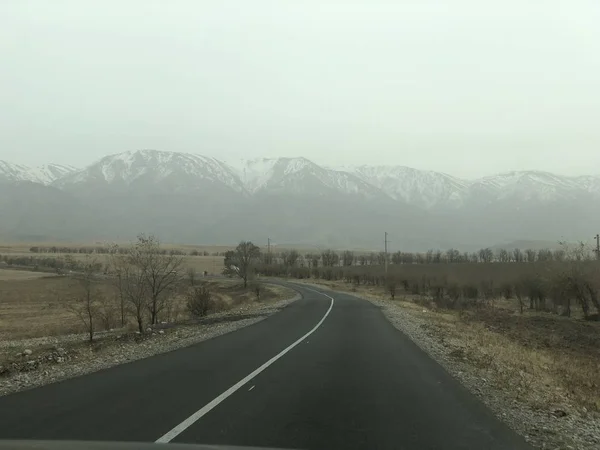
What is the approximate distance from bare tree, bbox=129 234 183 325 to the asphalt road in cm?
1385

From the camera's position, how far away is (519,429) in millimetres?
7227

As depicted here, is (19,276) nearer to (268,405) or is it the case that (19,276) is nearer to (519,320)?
(519,320)

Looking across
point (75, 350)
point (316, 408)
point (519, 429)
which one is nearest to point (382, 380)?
point (316, 408)

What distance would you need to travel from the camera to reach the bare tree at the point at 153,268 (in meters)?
26.8

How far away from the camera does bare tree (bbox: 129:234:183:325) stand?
26844 mm

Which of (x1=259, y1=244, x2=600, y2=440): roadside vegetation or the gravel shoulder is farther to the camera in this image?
(x1=259, y1=244, x2=600, y2=440): roadside vegetation

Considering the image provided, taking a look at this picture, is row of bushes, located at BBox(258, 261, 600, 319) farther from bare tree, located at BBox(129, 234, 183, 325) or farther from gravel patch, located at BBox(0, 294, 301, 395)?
gravel patch, located at BBox(0, 294, 301, 395)

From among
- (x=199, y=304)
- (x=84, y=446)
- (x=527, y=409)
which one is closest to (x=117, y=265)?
(x=199, y=304)

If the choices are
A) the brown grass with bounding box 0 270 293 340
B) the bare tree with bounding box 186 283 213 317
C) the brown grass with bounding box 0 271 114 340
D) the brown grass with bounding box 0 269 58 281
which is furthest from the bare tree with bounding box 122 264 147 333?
the brown grass with bounding box 0 269 58 281

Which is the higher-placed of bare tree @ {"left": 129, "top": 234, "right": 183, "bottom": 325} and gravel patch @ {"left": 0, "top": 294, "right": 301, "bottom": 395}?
bare tree @ {"left": 129, "top": 234, "right": 183, "bottom": 325}

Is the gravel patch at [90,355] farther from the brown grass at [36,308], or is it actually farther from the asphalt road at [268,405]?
the brown grass at [36,308]

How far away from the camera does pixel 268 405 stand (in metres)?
8.05

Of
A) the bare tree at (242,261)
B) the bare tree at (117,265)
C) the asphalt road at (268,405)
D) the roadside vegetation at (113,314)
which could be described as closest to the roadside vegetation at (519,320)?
the asphalt road at (268,405)

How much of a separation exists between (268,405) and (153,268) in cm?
1998
